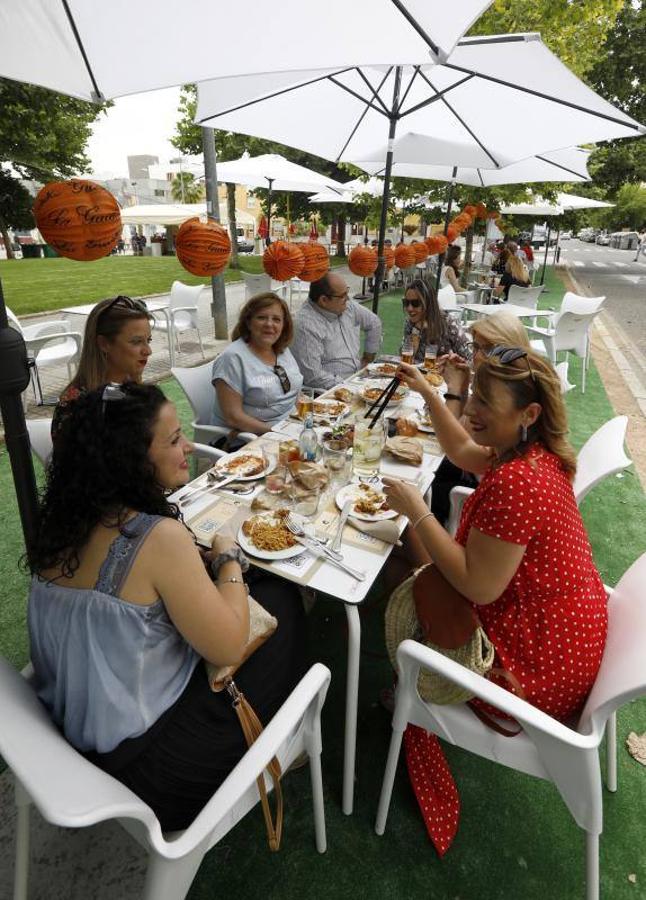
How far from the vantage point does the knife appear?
1.85 meters

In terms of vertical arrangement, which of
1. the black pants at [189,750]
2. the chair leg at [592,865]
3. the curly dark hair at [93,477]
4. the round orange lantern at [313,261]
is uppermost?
the round orange lantern at [313,261]

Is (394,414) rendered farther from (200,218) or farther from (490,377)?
(200,218)

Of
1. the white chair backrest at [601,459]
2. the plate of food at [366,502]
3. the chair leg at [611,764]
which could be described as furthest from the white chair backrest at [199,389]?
the chair leg at [611,764]

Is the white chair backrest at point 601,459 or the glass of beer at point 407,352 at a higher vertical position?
the glass of beer at point 407,352

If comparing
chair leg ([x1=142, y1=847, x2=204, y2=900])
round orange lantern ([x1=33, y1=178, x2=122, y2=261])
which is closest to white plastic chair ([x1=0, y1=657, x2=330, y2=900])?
chair leg ([x1=142, y1=847, x2=204, y2=900])

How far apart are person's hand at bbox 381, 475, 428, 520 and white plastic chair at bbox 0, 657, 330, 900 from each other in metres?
0.66

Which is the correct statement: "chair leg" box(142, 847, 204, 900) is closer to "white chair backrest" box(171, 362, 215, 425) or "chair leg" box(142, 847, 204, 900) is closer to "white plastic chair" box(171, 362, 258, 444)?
"white plastic chair" box(171, 362, 258, 444)

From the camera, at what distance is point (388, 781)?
177 centimetres

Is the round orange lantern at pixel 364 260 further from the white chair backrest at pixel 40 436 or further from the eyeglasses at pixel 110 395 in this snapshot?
the eyeglasses at pixel 110 395

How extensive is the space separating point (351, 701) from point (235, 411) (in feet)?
7.10

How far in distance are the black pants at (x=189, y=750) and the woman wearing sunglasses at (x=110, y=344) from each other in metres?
1.95

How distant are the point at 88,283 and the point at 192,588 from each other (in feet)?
65.1

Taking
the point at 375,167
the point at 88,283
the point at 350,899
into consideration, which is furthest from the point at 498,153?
the point at 88,283

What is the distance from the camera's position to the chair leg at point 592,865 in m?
1.44
